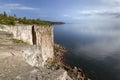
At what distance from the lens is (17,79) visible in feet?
34.5

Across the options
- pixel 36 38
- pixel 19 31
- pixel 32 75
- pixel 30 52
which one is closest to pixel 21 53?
pixel 30 52

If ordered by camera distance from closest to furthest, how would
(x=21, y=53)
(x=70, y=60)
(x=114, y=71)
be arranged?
(x=21, y=53), (x=114, y=71), (x=70, y=60)

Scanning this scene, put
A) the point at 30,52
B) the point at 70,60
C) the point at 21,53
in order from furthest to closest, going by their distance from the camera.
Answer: the point at 70,60 < the point at 30,52 < the point at 21,53

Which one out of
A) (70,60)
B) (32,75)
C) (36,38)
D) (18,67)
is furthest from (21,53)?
(70,60)

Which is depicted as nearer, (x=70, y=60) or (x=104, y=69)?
(x=104, y=69)

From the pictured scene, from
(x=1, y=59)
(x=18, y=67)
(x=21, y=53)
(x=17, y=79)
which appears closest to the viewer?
(x=17, y=79)

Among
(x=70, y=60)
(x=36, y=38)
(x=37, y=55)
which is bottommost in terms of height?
(x=70, y=60)

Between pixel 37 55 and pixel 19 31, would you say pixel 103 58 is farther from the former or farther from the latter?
pixel 37 55

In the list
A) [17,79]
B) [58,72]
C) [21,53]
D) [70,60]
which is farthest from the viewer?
[70,60]

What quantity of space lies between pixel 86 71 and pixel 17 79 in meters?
53.4

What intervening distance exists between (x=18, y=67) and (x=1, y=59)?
180 centimetres

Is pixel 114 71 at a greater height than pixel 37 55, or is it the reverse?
pixel 37 55

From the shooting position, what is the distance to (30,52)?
1697 cm

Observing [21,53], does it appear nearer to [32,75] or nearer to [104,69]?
[32,75]
